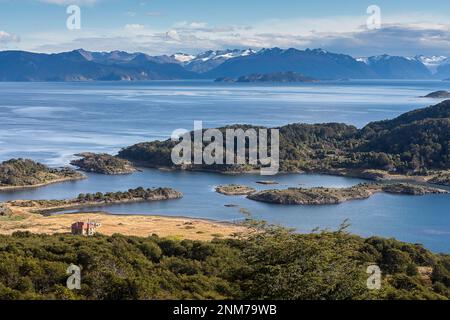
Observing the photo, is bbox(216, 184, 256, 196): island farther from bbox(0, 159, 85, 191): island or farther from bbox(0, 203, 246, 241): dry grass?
bbox(0, 159, 85, 191): island

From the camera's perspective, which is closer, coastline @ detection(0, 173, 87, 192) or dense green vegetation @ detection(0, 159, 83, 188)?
coastline @ detection(0, 173, 87, 192)

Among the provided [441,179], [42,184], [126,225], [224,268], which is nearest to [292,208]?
[126,225]

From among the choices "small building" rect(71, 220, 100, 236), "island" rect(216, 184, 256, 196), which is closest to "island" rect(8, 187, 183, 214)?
"island" rect(216, 184, 256, 196)

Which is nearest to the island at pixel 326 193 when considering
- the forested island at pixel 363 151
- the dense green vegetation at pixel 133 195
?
the dense green vegetation at pixel 133 195

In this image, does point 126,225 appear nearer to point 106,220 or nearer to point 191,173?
point 106,220

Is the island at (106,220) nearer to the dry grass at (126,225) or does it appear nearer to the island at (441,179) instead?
the dry grass at (126,225)
